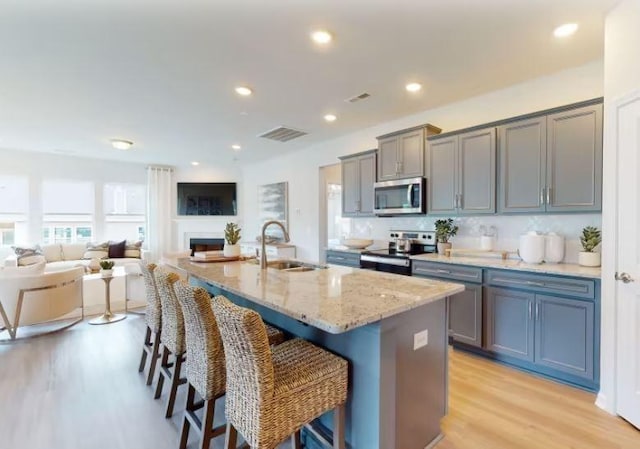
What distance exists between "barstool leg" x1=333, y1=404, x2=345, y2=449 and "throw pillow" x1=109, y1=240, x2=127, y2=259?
22.7ft

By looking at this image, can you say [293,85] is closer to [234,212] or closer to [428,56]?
[428,56]

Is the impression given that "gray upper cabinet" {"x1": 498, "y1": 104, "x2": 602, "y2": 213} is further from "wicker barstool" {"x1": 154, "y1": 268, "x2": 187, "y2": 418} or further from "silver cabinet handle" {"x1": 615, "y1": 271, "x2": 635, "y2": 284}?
"wicker barstool" {"x1": 154, "y1": 268, "x2": 187, "y2": 418}

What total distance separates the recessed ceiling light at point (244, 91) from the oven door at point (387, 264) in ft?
7.64

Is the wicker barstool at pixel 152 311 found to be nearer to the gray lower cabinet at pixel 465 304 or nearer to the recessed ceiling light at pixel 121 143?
the gray lower cabinet at pixel 465 304

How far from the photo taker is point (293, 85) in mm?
3189

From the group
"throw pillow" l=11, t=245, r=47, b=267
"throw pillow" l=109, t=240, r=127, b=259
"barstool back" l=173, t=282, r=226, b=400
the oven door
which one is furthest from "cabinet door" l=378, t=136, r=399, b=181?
"throw pillow" l=11, t=245, r=47, b=267

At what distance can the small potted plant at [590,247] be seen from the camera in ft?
8.66

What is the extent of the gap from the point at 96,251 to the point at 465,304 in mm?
7179

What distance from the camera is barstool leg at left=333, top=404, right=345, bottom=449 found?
4.86 feet

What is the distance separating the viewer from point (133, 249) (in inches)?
277

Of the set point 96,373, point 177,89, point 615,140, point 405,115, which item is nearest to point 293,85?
point 177,89

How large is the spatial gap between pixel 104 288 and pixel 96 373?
7.30 ft

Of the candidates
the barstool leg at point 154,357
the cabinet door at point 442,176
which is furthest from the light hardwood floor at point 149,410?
the cabinet door at point 442,176

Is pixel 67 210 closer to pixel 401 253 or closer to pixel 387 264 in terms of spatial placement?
pixel 387 264
